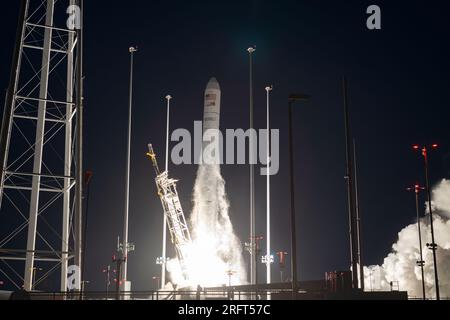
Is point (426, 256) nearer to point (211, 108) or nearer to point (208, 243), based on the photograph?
point (208, 243)

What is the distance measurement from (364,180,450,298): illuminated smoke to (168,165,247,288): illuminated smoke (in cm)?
2884

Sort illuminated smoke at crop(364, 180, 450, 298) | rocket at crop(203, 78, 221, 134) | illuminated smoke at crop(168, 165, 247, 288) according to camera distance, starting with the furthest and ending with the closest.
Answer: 1. illuminated smoke at crop(364, 180, 450, 298)
2. rocket at crop(203, 78, 221, 134)
3. illuminated smoke at crop(168, 165, 247, 288)

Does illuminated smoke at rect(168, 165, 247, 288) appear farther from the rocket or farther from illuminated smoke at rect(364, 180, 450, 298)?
illuminated smoke at rect(364, 180, 450, 298)

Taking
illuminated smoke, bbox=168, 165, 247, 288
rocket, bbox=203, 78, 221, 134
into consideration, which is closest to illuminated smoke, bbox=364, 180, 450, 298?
illuminated smoke, bbox=168, 165, 247, 288

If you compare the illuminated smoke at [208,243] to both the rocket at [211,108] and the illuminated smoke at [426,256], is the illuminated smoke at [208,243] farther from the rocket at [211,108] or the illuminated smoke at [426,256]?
the illuminated smoke at [426,256]

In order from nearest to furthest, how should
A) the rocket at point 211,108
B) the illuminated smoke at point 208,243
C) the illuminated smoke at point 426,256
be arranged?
the illuminated smoke at point 208,243
the rocket at point 211,108
the illuminated smoke at point 426,256

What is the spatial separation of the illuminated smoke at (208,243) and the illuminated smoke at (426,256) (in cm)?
2884

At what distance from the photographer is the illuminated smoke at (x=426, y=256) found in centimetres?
9119

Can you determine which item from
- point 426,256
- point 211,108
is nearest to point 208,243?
point 211,108

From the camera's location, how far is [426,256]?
95.2 meters

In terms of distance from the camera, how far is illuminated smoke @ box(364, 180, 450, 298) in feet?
299

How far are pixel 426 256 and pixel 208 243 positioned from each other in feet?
133

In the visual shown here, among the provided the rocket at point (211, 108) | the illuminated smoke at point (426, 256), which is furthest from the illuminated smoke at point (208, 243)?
the illuminated smoke at point (426, 256)
